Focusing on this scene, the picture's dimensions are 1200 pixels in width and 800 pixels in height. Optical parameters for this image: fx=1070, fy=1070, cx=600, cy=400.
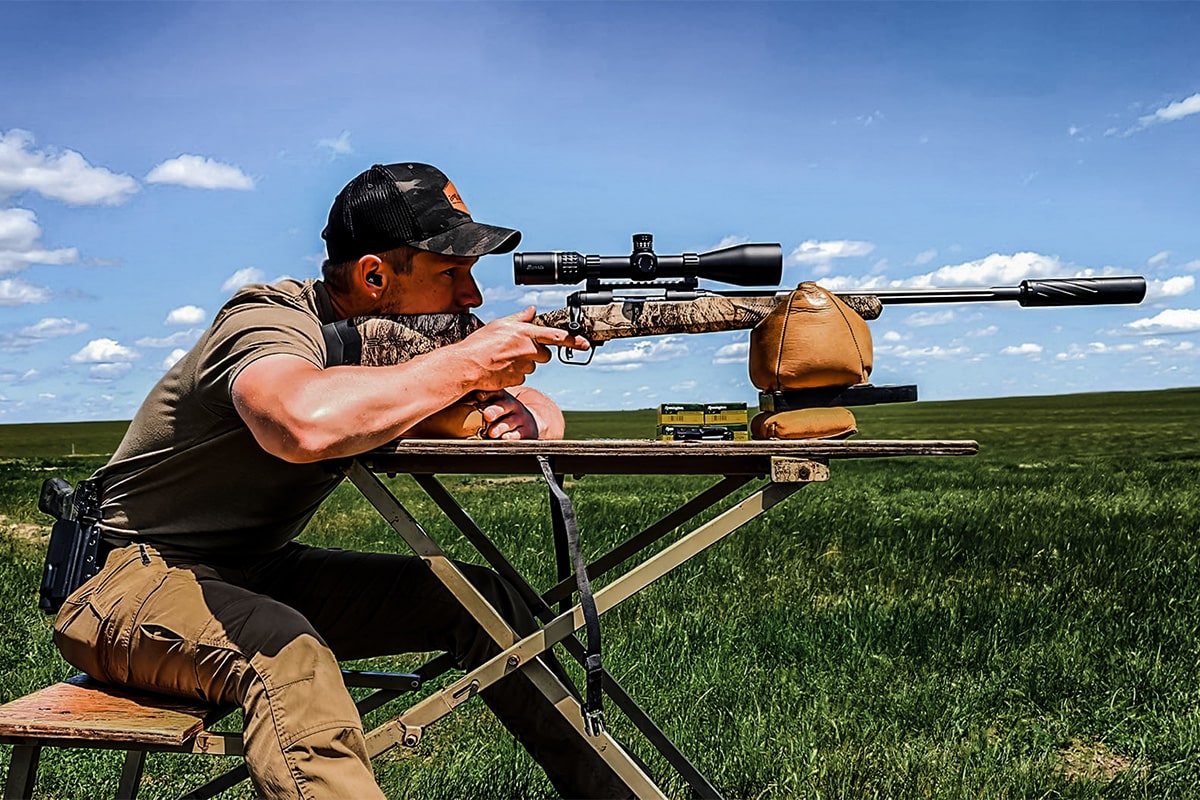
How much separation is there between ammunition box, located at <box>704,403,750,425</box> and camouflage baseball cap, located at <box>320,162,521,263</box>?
841mm

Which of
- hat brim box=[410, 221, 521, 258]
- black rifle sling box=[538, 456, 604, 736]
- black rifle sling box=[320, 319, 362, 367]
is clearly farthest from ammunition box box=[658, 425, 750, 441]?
black rifle sling box=[320, 319, 362, 367]

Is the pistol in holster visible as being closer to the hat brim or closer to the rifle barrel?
the hat brim

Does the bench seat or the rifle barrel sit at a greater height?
the rifle barrel

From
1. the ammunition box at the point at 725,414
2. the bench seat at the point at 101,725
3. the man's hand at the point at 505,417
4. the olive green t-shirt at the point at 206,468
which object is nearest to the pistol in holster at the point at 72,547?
the olive green t-shirt at the point at 206,468

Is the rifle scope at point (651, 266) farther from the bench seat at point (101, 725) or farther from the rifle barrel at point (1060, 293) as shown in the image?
the bench seat at point (101, 725)

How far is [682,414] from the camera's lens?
3.46 metres

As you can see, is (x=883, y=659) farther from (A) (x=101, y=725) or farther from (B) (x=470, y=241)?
(A) (x=101, y=725)

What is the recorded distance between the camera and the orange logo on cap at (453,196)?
3512mm

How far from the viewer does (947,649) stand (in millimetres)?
5980

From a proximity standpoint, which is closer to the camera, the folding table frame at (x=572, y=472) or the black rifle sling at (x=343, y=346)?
the folding table frame at (x=572, y=472)

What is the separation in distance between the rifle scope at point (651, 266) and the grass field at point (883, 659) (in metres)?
2.12

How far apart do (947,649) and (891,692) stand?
750mm

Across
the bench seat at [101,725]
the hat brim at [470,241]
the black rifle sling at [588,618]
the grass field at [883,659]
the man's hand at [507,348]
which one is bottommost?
the grass field at [883,659]

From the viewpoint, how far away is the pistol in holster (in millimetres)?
3271
